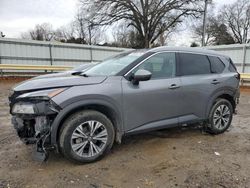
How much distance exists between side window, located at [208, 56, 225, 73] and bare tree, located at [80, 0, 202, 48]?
2235cm

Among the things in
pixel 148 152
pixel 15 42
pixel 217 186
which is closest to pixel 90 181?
pixel 148 152

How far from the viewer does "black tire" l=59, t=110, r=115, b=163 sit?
11.2 ft

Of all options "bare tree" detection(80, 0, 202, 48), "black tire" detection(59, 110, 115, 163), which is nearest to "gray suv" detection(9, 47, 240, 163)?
"black tire" detection(59, 110, 115, 163)

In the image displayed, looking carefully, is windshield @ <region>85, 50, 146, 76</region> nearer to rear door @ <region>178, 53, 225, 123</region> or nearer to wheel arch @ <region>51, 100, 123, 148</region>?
wheel arch @ <region>51, 100, 123, 148</region>

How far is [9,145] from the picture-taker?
14.4 feet

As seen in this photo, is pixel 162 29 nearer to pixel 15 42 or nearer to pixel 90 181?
pixel 15 42

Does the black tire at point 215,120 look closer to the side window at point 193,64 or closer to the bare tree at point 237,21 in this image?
the side window at point 193,64

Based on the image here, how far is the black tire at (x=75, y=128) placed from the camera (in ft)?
11.2

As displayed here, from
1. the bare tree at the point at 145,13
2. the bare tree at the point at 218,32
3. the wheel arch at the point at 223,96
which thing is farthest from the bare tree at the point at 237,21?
the wheel arch at the point at 223,96

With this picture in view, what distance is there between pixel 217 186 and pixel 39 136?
244cm

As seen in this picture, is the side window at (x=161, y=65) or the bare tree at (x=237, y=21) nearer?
the side window at (x=161, y=65)

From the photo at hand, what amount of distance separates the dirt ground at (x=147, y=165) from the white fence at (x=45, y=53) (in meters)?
11.2

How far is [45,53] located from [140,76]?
13.4m

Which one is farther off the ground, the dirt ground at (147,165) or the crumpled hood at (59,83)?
the crumpled hood at (59,83)
